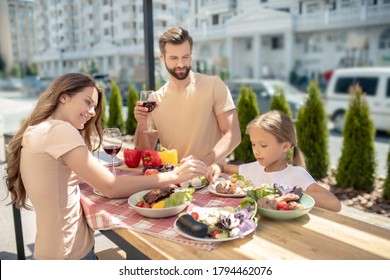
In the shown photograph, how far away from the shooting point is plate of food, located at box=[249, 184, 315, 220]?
1.03 meters

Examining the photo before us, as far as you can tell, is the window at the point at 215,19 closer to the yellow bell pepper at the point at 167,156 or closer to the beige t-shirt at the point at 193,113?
the beige t-shirt at the point at 193,113

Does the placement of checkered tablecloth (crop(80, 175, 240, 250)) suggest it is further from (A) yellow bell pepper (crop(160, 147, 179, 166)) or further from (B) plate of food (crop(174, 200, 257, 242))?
(A) yellow bell pepper (crop(160, 147, 179, 166))

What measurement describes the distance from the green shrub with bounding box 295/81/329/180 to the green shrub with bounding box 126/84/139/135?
307cm

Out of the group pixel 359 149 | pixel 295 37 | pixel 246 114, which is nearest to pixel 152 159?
pixel 359 149

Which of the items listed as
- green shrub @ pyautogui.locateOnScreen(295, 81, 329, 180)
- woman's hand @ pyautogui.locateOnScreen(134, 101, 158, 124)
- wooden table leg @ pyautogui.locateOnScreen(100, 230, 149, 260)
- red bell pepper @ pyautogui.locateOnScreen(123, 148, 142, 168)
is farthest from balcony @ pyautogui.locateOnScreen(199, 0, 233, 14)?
wooden table leg @ pyautogui.locateOnScreen(100, 230, 149, 260)

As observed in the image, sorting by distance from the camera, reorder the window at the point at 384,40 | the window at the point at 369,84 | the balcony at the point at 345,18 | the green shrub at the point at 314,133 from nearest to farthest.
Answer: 1. the green shrub at the point at 314,133
2. the window at the point at 369,84
3. the balcony at the point at 345,18
4. the window at the point at 384,40

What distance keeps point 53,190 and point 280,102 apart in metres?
3.37

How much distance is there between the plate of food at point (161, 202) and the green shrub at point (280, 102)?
3.12m

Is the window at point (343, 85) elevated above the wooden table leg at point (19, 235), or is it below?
above

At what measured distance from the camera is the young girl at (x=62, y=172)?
1079 millimetres

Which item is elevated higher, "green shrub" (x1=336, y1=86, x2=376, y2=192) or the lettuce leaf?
the lettuce leaf

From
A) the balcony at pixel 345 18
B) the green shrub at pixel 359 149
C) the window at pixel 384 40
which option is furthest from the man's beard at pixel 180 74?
the window at pixel 384 40

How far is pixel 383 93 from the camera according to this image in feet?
22.0
